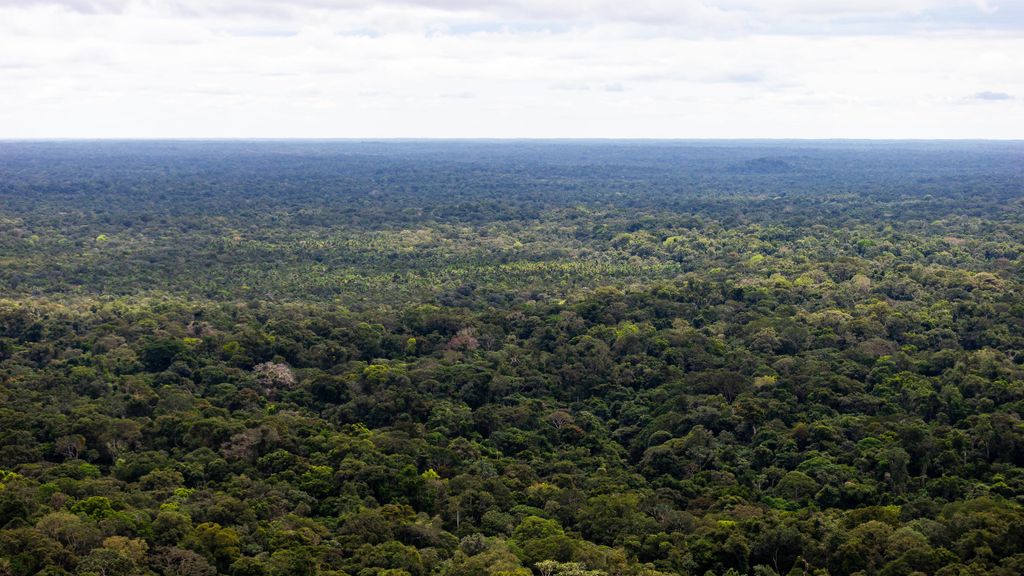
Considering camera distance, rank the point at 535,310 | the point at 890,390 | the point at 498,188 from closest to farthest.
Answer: the point at 890,390 → the point at 535,310 → the point at 498,188

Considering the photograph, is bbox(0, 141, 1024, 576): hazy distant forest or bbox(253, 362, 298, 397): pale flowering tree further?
bbox(253, 362, 298, 397): pale flowering tree

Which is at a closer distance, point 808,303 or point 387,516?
point 387,516

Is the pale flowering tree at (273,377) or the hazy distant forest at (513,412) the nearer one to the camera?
the hazy distant forest at (513,412)

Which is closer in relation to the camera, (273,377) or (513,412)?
(513,412)

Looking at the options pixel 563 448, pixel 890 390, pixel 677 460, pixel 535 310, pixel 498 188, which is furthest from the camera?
pixel 498 188

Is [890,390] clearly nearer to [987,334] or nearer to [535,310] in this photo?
[987,334]

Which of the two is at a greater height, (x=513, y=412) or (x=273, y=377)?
(x=273, y=377)

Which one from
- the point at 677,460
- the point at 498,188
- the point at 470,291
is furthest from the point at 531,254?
the point at 498,188

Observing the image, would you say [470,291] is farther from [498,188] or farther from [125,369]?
[498,188]
